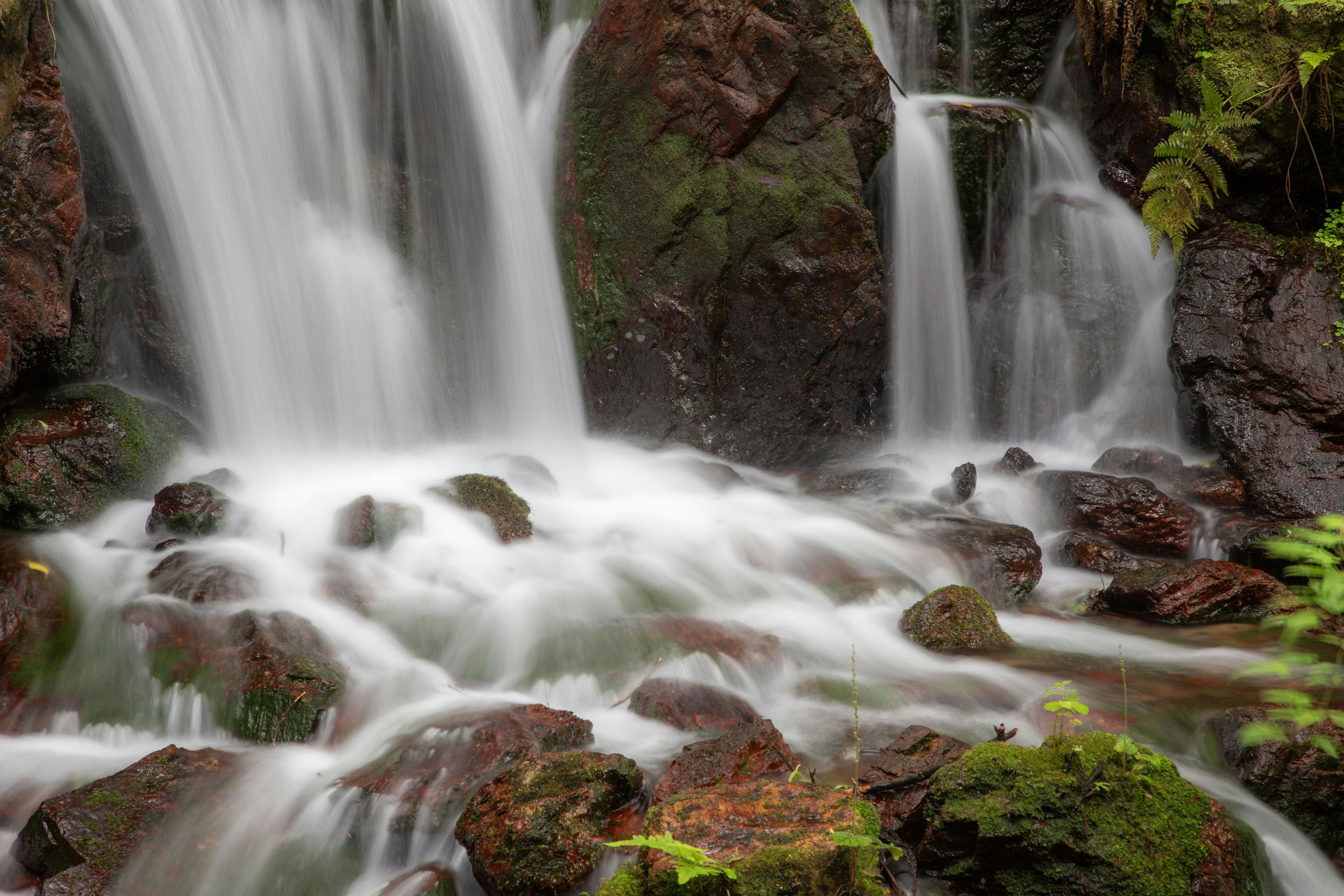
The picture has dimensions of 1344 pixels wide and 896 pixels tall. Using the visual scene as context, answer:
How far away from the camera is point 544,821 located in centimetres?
289

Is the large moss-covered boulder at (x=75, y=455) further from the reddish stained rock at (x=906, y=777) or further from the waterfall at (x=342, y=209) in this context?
the reddish stained rock at (x=906, y=777)

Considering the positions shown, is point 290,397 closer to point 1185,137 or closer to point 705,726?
point 705,726

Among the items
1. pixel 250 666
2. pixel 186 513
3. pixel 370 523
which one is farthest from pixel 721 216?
pixel 250 666

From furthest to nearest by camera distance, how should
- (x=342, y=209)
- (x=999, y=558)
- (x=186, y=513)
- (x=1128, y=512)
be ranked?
(x=342, y=209), (x=1128, y=512), (x=999, y=558), (x=186, y=513)

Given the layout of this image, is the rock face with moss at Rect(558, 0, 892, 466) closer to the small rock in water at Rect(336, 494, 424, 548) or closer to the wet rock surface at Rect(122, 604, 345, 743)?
the small rock in water at Rect(336, 494, 424, 548)

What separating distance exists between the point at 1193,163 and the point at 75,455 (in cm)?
920

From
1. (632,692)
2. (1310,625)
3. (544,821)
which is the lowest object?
(632,692)

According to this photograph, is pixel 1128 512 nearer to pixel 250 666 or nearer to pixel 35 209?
pixel 250 666

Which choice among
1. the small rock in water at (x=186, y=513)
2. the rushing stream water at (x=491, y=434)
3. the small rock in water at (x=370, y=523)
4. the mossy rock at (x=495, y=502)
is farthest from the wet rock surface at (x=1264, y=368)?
the small rock in water at (x=186, y=513)

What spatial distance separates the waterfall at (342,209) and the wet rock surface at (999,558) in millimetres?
3740

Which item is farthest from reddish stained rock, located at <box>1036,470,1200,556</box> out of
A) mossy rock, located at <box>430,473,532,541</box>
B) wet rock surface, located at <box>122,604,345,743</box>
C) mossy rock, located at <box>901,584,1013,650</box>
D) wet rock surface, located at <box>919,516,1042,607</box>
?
wet rock surface, located at <box>122,604,345,743</box>

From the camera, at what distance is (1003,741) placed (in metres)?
3.24

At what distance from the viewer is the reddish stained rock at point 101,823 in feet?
9.64

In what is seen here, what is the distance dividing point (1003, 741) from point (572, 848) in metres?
1.62
